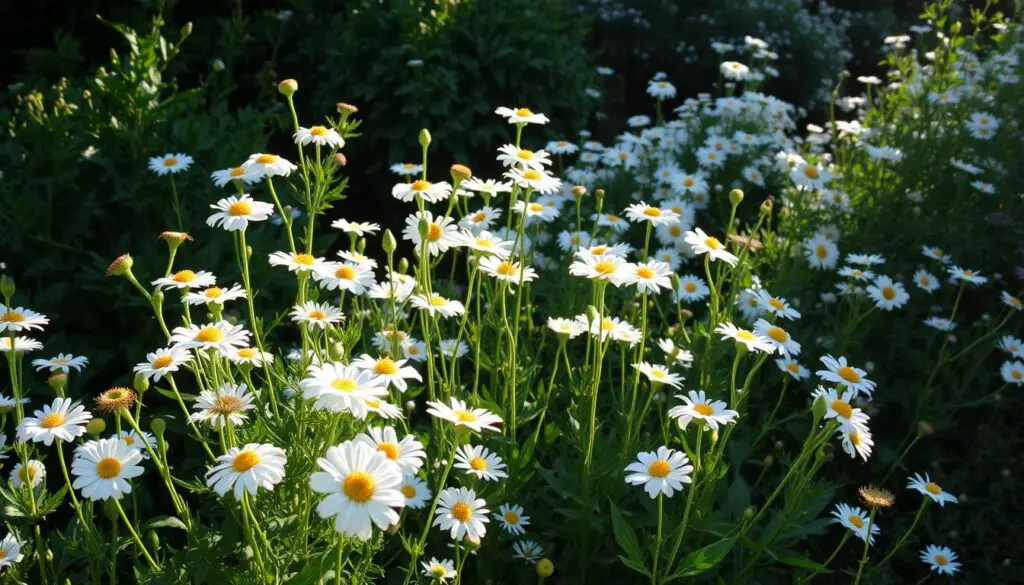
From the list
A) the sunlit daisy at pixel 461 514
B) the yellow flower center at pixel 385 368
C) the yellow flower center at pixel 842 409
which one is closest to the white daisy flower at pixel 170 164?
the yellow flower center at pixel 385 368

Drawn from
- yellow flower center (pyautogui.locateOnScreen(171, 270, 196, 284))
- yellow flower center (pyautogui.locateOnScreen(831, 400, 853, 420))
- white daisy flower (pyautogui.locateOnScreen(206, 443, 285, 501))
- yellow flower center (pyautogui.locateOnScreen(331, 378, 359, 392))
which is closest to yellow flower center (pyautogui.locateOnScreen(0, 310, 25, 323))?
yellow flower center (pyautogui.locateOnScreen(171, 270, 196, 284))

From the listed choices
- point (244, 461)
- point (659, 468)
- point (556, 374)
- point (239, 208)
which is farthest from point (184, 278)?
point (556, 374)

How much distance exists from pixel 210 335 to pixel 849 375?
1.36 m

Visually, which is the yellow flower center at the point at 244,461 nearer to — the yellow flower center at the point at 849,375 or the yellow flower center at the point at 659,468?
the yellow flower center at the point at 659,468

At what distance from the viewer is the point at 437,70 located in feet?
13.2

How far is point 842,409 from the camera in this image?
170cm

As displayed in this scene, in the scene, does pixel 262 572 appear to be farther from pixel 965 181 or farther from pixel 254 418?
pixel 965 181

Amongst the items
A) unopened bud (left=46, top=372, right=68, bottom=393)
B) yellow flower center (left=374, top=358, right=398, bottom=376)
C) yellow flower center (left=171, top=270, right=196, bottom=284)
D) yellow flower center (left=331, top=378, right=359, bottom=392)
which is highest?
yellow flower center (left=331, top=378, right=359, bottom=392)

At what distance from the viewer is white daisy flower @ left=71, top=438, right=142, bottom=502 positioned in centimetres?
136

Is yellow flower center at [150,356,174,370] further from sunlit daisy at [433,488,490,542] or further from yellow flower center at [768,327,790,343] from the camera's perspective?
yellow flower center at [768,327,790,343]

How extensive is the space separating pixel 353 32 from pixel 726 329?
3127mm

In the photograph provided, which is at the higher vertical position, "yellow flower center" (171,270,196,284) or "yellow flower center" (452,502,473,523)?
"yellow flower center" (171,270,196,284)

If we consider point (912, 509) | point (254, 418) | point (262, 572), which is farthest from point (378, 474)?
point (912, 509)

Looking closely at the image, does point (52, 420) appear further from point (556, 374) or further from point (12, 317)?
point (556, 374)
